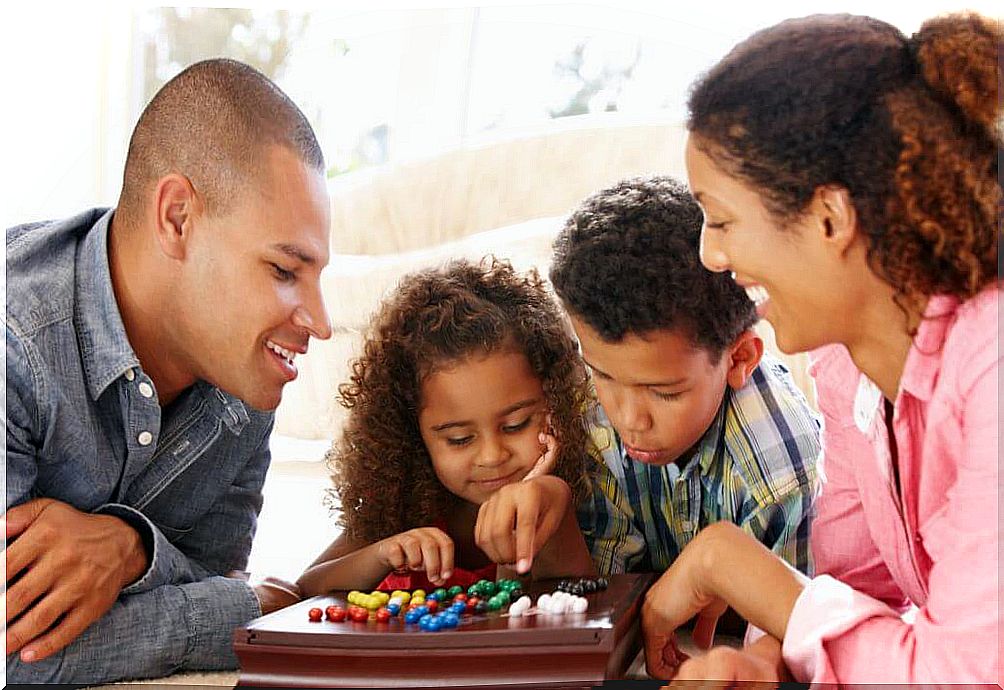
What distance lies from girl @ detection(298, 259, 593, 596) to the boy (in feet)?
0.12

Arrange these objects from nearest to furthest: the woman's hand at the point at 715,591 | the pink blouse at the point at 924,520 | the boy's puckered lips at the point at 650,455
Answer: the pink blouse at the point at 924,520 < the woman's hand at the point at 715,591 < the boy's puckered lips at the point at 650,455

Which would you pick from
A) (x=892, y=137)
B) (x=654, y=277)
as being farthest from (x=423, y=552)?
(x=892, y=137)

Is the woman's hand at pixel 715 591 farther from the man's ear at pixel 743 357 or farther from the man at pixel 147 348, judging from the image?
the man at pixel 147 348

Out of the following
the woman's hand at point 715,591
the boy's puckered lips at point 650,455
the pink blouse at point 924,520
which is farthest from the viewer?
the boy's puckered lips at point 650,455

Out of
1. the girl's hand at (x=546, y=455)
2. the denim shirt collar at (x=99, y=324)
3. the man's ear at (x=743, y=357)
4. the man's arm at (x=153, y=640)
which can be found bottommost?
the man's arm at (x=153, y=640)

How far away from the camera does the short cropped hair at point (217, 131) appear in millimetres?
1054

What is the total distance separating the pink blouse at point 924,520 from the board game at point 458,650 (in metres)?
0.14

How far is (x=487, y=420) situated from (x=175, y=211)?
349 mm

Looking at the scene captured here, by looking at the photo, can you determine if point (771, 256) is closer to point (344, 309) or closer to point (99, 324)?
Answer: point (344, 309)

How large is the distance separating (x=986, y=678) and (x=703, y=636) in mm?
263

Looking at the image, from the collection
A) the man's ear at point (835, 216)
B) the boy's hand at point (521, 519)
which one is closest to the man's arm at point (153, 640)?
the boy's hand at point (521, 519)

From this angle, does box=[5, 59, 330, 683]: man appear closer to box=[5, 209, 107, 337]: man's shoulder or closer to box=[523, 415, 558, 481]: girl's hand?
box=[5, 209, 107, 337]: man's shoulder

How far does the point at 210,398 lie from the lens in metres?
1.13

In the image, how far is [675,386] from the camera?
0.98 m
